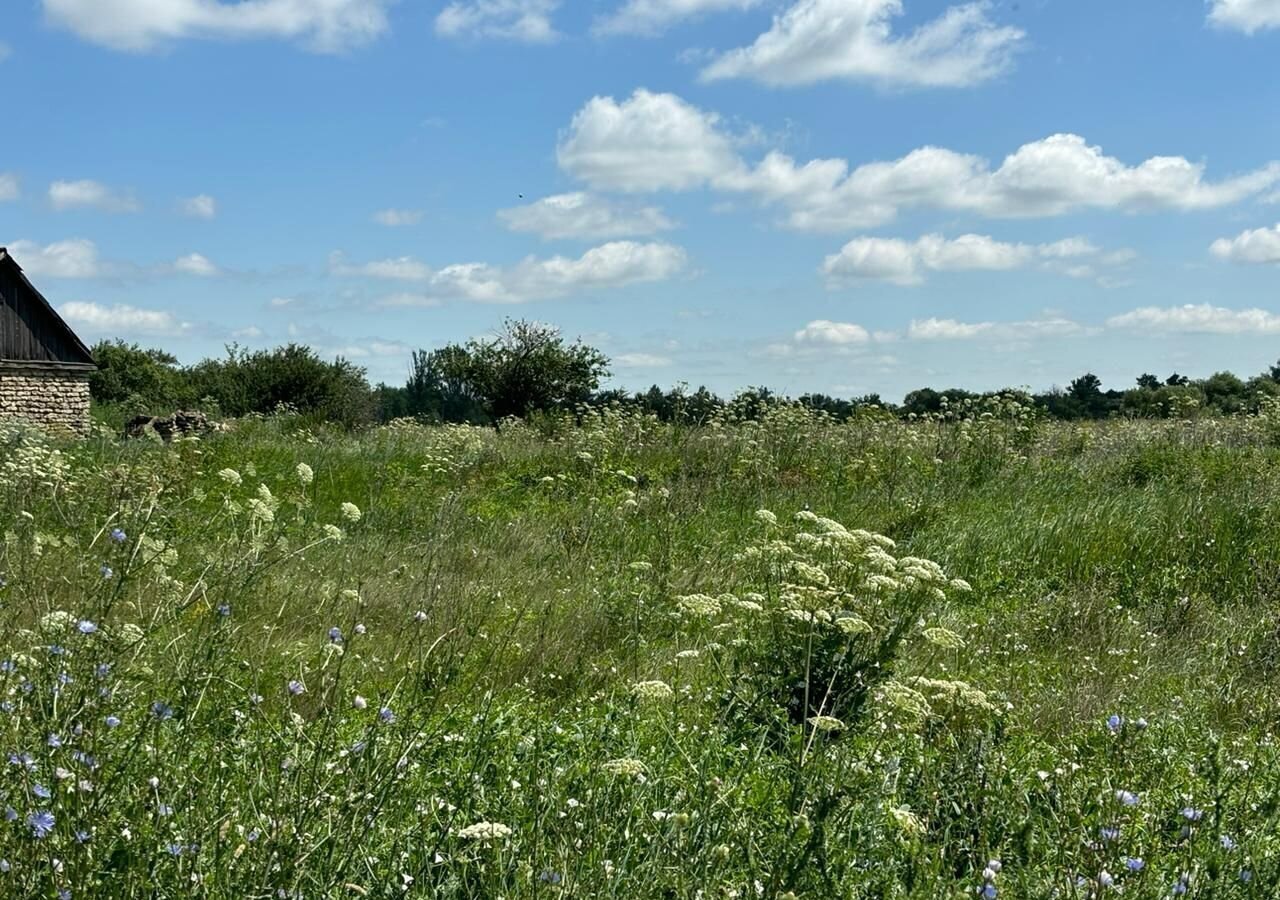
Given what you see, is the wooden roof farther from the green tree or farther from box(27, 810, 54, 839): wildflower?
box(27, 810, 54, 839): wildflower

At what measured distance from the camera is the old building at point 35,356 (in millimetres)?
30375

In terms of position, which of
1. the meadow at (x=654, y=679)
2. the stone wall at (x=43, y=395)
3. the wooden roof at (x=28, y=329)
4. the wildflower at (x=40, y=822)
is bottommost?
the meadow at (x=654, y=679)

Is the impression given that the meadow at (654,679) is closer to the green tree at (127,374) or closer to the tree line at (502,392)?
the tree line at (502,392)

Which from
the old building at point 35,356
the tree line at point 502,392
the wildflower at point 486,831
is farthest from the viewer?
the old building at point 35,356

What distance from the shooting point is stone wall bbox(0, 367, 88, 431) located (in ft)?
99.8

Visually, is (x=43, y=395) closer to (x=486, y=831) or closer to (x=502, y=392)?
(x=502, y=392)

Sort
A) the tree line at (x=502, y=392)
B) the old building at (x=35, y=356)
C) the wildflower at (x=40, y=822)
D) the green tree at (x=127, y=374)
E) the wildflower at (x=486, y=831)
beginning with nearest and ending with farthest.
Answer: the wildflower at (x=40, y=822) < the wildflower at (x=486, y=831) < the tree line at (x=502, y=392) < the old building at (x=35, y=356) < the green tree at (x=127, y=374)

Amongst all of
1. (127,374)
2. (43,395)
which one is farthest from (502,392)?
(127,374)

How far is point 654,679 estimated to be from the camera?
15.4 feet

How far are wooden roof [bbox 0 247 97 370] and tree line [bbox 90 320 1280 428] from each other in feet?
7.06

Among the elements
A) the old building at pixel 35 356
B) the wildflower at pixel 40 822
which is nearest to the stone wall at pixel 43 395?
the old building at pixel 35 356

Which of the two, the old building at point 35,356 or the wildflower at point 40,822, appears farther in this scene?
the old building at point 35,356

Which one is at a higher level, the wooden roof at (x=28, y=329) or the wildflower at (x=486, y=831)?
the wooden roof at (x=28, y=329)

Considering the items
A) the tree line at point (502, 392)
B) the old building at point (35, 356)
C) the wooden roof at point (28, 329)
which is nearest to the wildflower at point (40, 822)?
the tree line at point (502, 392)
